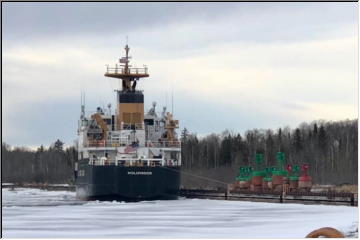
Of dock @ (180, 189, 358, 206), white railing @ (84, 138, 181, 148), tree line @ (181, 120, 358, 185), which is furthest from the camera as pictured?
tree line @ (181, 120, 358, 185)

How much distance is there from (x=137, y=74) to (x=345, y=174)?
29458 millimetres

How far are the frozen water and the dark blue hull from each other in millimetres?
9368

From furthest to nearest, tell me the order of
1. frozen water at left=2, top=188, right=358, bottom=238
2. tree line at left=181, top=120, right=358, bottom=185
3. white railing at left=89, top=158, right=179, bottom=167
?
tree line at left=181, top=120, right=358, bottom=185
white railing at left=89, top=158, right=179, bottom=167
frozen water at left=2, top=188, right=358, bottom=238

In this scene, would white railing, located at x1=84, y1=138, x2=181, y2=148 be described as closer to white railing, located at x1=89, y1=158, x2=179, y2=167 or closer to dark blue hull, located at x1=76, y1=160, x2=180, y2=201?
white railing, located at x1=89, y1=158, x2=179, y2=167

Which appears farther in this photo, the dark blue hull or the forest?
the forest

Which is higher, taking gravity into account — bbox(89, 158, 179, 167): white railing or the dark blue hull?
bbox(89, 158, 179, 167): white railing

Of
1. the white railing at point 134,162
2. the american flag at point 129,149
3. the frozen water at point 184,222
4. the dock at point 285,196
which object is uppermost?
the american flag at point 129,149

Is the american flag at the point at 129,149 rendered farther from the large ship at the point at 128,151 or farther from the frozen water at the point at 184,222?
the frozen water at the point at 184,222

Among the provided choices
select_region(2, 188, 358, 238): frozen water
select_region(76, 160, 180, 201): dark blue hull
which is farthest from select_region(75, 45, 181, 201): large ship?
select_region(2, 188, 358, 238): frozen water

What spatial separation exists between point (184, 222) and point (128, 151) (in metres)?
24.6

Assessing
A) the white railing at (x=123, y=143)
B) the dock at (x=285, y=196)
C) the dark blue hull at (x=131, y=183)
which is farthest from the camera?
the white railing at (x=123, y=143)

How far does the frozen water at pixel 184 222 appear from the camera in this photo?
31406 mm

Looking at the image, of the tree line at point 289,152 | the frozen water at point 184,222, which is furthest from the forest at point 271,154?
the frozen water at point 184,222

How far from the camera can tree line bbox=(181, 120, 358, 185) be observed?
93188mm
